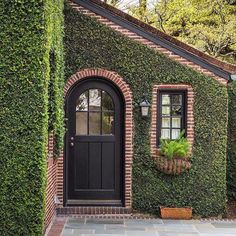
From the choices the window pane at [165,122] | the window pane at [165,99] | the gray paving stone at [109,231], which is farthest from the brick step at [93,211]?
the window pane at [165,99]

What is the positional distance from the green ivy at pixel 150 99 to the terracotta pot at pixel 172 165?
6.2 inches

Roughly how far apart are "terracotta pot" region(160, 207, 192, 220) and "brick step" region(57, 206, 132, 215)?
0.66 m

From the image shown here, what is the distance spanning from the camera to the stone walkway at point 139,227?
26.1 feet

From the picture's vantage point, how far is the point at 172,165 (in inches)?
360

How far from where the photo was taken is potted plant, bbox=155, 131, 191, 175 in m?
9.07

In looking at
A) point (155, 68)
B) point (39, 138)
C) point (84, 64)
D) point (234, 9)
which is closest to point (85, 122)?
point (84, 64)

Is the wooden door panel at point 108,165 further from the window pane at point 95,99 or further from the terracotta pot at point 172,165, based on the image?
the terracotta pot at point 172,165

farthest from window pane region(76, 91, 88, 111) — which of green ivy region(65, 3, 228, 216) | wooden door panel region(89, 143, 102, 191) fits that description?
wooden door panel region(89, 143, 102, 191)

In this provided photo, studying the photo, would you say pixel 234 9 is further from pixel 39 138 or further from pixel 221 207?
pixel 39 138

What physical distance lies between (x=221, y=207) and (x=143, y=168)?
5.57ft

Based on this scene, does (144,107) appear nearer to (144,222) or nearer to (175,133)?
(175,133)

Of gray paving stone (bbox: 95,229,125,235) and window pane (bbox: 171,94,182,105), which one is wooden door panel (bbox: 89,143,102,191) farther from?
window pane (bbox: 171,94,182,105)

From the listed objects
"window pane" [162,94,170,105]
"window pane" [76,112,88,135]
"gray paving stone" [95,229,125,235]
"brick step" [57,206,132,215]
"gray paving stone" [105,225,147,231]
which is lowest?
"gray paving stone" [105,225,147,231]

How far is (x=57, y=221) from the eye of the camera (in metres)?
8.73
